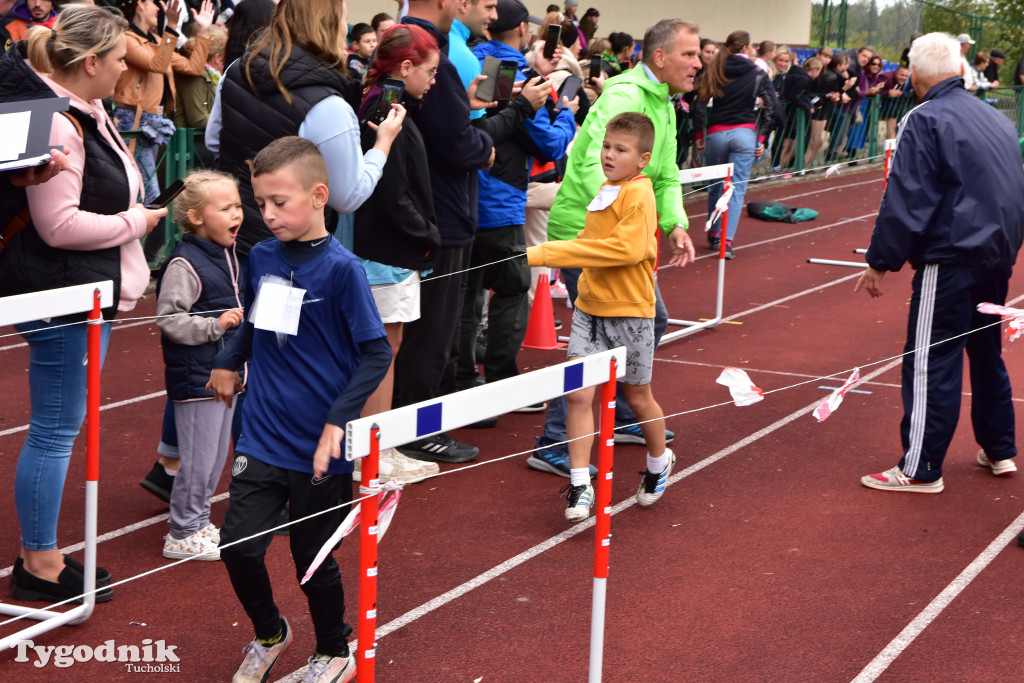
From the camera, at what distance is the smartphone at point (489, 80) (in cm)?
620

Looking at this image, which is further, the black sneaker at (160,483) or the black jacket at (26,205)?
the black sneaker at (160,483)

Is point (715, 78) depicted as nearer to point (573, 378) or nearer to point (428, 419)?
point (573, 378)

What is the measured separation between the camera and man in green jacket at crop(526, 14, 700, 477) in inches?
236

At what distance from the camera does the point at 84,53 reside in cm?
408

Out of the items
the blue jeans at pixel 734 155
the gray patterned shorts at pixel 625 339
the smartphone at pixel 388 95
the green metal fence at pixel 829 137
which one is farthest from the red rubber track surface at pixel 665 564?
the green metal fence at pixel 829 137

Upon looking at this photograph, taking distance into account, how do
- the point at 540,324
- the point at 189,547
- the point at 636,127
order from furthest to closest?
the point at 540,324
the point at 636,127
the point at 189,547

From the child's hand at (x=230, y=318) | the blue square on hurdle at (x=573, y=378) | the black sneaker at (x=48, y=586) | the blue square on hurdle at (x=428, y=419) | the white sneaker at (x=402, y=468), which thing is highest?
the blue square on hurdle at (x=428, y=419)

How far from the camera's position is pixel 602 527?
11.2 ft

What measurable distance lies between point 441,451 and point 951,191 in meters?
2.72

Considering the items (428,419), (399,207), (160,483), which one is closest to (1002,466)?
(399,207)

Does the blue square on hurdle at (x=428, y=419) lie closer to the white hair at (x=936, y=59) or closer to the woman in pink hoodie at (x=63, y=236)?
the woman in pink hoodie at (x=63, y=236)

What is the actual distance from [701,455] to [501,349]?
1.37m

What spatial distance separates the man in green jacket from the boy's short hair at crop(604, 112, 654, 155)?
759mm

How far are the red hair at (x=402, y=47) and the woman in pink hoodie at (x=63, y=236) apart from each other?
1.24m
